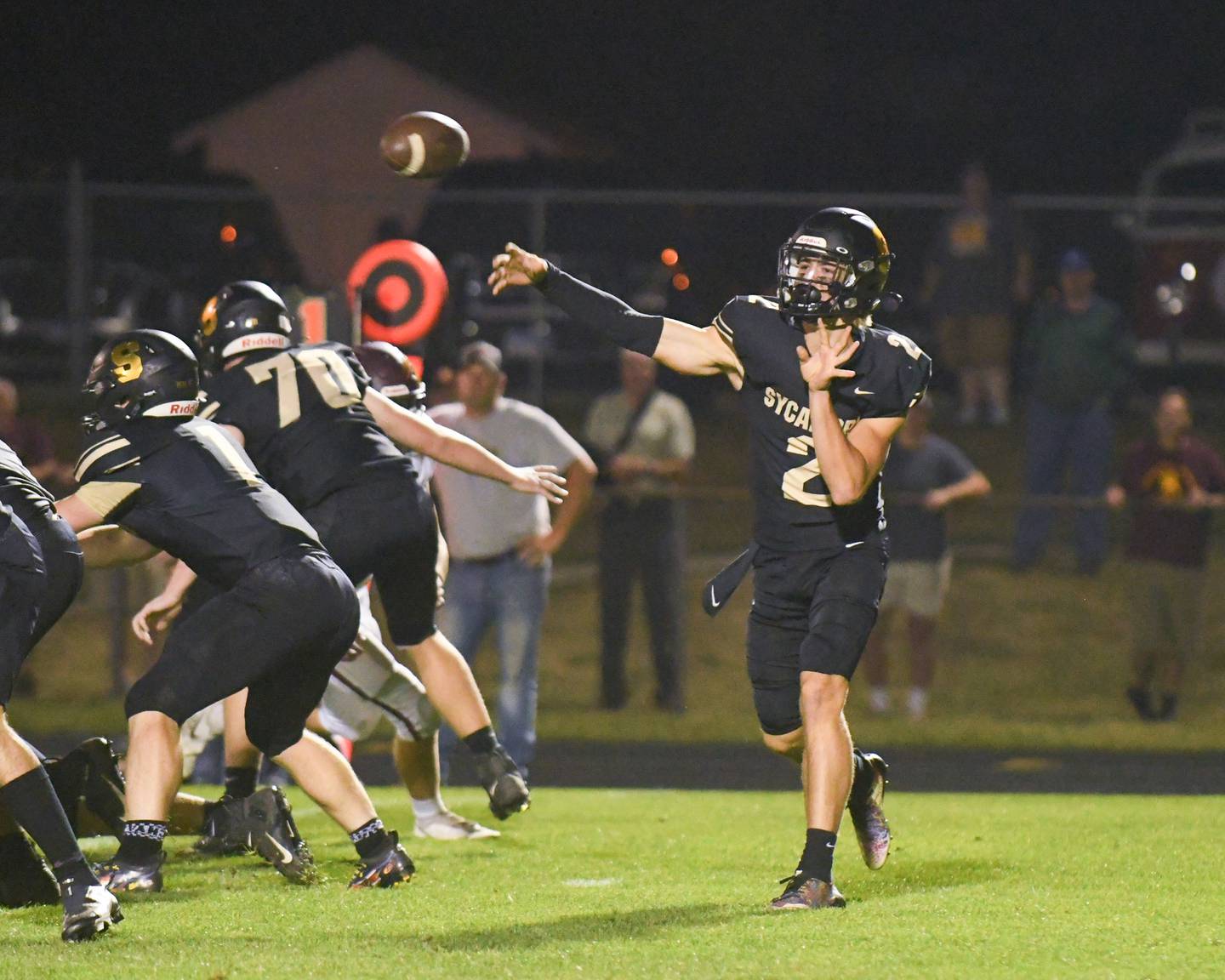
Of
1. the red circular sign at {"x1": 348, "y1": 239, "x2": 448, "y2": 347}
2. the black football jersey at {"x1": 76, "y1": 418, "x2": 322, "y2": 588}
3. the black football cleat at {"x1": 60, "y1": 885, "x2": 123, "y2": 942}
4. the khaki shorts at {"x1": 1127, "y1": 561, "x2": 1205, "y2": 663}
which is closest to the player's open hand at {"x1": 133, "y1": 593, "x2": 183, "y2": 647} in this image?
the black football jersey at {"x1": 76, "y1": 418, "x2": 322, "y2": 588}

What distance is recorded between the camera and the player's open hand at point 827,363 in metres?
6.53

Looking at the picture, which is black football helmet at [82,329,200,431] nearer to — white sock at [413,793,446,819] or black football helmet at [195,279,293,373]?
black football helmet at [195,279,293,373]

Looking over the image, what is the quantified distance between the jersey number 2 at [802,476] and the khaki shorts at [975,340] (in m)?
10.5

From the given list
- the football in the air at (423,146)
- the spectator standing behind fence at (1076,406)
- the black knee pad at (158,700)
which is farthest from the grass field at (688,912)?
the spectator standing behind fence at (1076,406)

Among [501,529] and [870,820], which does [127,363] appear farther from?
[501,529]

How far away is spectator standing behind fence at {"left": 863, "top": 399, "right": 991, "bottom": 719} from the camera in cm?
1353

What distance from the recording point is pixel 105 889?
250 inches

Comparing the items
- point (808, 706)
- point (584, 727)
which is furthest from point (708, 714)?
point (808, 706)

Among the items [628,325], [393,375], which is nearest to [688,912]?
[628,325]

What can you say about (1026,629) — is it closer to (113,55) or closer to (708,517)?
(708,517)

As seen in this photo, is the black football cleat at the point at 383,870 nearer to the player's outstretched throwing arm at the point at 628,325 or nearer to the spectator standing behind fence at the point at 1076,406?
the player's outstretched throwing arm at the point at 628,325

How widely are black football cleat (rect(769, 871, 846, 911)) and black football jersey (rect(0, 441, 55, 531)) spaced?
255 cm

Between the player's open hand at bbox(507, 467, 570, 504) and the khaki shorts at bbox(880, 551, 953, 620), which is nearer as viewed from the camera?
the player's open hand at bbox(507, 467, 570, 504)

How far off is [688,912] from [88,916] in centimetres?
181
